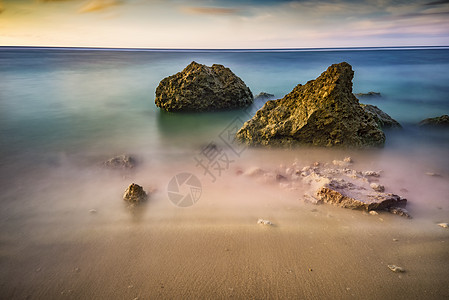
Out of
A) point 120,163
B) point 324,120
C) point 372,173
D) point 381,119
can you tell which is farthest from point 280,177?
point 381,119

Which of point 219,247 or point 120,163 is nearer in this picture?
point 219,247

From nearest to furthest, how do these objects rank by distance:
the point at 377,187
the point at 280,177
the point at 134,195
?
1. the point at 134,195
2. the point at 377,187
3. the point at 280,177

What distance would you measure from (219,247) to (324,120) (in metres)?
3.47

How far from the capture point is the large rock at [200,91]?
823cm

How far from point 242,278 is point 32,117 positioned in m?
8.40

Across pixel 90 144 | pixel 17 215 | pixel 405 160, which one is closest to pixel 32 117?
pixel 90 144

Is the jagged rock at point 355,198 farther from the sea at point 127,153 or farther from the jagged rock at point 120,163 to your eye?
the jagged rock at point 120,163

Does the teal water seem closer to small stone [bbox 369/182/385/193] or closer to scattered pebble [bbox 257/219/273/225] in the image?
small stone [bbox 369/182/385/193]

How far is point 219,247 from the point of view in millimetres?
2932

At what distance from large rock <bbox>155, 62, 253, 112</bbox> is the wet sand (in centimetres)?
458

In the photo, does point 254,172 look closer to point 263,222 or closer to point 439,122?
point 263,222

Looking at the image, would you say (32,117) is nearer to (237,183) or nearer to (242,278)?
(237,183)

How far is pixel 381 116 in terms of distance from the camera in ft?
23.4

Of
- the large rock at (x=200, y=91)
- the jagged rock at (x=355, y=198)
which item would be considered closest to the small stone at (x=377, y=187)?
the jagged rock at (x=355, y=198)
